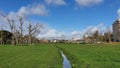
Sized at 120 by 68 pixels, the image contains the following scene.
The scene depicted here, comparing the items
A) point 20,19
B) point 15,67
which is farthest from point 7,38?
point 15,67

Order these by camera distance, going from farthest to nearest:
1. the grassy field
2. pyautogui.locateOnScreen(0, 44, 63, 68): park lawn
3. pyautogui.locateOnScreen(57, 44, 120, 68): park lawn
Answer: pyautogui.locateOnScreen(0, 44, 63, 68): park lawn
the grassy field
pyautogui.locateOnScreen(57, 44, 120, 68): park lawn

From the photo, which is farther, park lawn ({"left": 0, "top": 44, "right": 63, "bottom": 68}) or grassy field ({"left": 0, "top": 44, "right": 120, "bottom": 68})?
park lawn ({"left": 0, "top": 44, "right": 63, "bottom": 68})

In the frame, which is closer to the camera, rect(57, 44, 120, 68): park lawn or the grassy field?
rect(57, 44, 120, 68): park lawn

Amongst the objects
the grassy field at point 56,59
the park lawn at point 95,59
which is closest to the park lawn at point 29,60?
the grassy field at point 56,59

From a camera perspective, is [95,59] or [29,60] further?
[95,59]

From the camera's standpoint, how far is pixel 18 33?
438 ft

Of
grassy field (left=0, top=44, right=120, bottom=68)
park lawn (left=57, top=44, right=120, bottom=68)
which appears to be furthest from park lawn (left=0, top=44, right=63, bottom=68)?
park lawn (left=57, top=44, right=120, bottom=68)

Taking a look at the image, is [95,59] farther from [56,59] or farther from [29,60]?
[29,60]

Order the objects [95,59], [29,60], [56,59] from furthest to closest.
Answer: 1. [56,59]
2. [95,59]
3. [29,60]

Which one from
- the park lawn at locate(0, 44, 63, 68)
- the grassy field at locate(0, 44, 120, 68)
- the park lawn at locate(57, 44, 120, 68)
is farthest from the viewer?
the park lawn at locate(0, 44, 63, 68)

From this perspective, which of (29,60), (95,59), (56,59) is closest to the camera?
(29,60)

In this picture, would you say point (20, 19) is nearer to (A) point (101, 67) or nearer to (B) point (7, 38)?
(B) point (7, 38)

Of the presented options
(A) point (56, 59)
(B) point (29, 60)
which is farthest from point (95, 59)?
(B) point (29, 60)

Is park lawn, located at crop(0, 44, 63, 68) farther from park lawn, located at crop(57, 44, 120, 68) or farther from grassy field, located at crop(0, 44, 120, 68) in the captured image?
park lawn, located at crop(57, 44, 120, 68)
